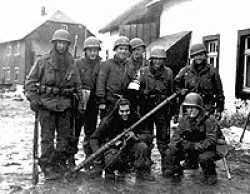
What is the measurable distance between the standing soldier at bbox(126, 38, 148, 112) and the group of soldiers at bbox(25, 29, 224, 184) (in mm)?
19

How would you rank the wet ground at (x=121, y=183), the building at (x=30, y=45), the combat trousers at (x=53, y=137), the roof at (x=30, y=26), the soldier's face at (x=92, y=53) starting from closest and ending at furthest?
1. the wet ground at (x=121, y=183)
2. the combat trousers at (x=53, y=137)
3. the soldier's face at (x=92, y=53)
4. the building at (x=30, y=45)
5. the roof at (x=30, y=26)

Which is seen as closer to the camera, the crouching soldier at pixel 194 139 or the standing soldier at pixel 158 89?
the crouching soldier at pixel 194 139

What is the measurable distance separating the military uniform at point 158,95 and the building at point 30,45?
30519mm

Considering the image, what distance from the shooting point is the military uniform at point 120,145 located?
6191mm

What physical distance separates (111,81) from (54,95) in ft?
3.61

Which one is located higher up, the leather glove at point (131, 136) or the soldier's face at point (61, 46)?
the soldier's face at point (61, 46)

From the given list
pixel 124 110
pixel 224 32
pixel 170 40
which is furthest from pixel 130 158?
pixel 170 40

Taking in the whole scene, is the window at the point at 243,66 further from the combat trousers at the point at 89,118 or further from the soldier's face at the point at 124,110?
the soldier's face at the point at 124,110

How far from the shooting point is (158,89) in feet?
22.6

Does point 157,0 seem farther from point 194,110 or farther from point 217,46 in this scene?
point 194,110

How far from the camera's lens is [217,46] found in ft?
42.9

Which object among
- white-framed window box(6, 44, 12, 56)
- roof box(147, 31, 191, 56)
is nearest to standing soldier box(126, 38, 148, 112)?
roof box(147, 31, 191, 56)

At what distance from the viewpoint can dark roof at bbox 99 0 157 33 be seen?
64.3ft

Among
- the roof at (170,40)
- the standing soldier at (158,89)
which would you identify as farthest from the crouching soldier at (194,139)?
the roof at (170,40)
